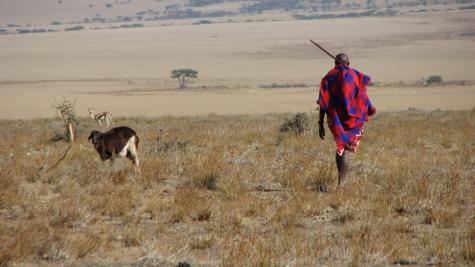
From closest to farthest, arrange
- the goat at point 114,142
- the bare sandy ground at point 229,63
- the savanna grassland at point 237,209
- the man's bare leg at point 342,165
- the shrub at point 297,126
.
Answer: the savanna grassland at point 237,209 < the man's bare leg at point 342,165 < the goat at point 114,142 < the shrub at point 297,126 < the bare sandy ground at point 229,63

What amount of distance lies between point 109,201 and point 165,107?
41.3 metres

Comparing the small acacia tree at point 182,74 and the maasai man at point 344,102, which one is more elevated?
the maasai man at point 344,102

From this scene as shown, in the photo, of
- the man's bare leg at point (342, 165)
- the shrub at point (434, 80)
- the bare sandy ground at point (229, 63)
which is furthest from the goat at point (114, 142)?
the shrub at point (434, 80)

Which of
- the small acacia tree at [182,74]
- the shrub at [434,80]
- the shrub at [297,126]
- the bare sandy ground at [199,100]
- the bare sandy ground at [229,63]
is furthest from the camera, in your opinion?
the small acacia tree at [182,74]

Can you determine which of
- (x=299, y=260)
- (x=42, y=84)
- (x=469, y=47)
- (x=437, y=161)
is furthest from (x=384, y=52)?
(x=299, y=260)

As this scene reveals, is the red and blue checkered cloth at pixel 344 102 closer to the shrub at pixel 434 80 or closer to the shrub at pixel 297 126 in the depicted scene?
the shrub at pixel 297 126

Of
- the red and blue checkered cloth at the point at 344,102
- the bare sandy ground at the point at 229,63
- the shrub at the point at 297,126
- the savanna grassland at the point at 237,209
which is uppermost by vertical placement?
the red and blue checkered cloth at the point at 344,102

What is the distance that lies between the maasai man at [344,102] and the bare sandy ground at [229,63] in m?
34.6

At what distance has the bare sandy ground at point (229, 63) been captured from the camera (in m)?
52.1

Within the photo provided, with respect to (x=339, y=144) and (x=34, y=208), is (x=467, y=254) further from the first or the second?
(x=34, y=208)

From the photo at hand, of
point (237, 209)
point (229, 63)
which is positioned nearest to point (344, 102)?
point (237, 209)

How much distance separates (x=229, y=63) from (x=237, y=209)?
84003mm

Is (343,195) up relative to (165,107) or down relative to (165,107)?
up

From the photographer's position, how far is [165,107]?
163 ft
